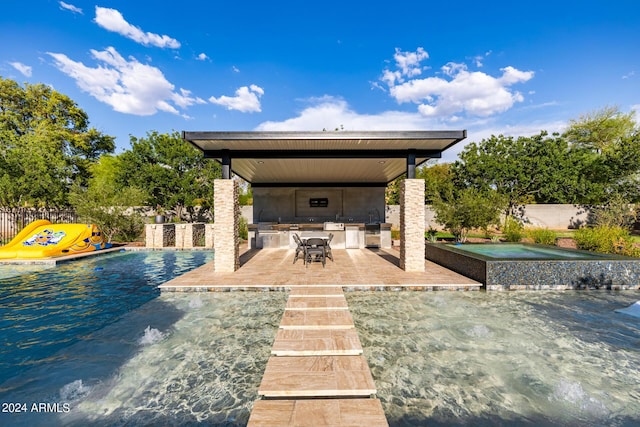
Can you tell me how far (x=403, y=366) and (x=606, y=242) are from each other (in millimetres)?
12591

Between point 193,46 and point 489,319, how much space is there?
24.6 m

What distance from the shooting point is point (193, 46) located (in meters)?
19.8

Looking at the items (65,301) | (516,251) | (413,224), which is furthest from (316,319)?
(516,251)

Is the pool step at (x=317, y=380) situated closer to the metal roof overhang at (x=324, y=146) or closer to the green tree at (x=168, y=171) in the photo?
the metal roof overhang at (x=324, y=146)

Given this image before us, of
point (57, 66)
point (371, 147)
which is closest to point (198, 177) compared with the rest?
point (57, 66)

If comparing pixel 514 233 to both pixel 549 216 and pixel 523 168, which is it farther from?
pixel 549 216

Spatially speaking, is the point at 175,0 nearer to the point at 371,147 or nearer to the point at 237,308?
the point at 371,147

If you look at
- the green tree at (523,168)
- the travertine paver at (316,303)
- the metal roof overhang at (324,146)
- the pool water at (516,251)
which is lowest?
the travertine paver at (316,303)

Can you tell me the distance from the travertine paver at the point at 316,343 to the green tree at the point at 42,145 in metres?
22.1

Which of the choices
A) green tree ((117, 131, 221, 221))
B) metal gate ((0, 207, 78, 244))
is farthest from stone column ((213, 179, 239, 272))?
metal gate ((0, 207, 78, 244))

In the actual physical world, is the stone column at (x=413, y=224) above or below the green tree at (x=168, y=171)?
below

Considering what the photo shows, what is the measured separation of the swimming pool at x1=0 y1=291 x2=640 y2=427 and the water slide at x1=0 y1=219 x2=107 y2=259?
32.4 feet

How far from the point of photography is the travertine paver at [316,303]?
17.4 feet

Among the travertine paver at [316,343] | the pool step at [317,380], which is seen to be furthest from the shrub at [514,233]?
the travertine paver at [316,343]
